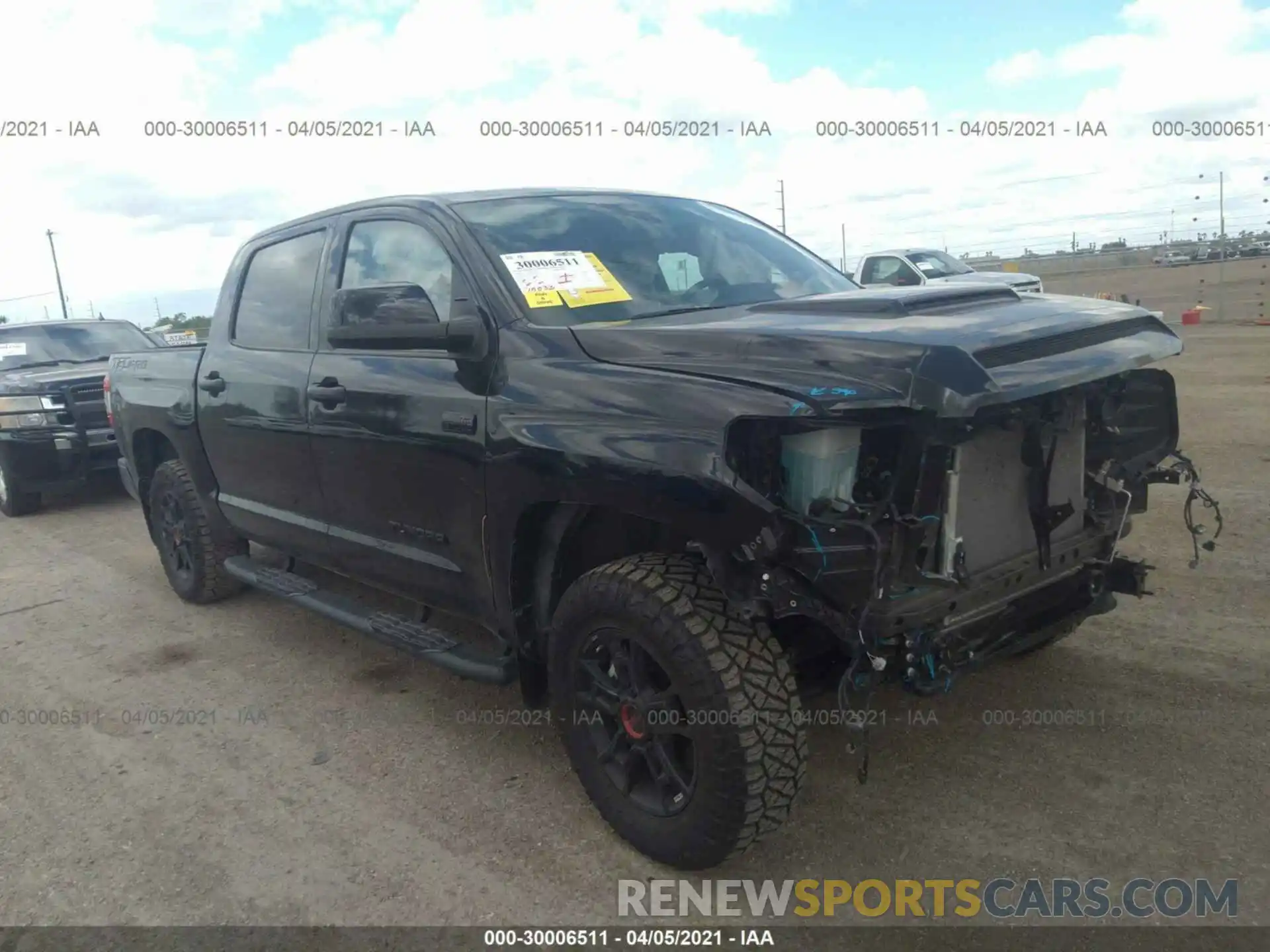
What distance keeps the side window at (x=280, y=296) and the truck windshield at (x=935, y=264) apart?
1230cm

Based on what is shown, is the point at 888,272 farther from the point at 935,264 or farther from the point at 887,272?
the point at 935,264

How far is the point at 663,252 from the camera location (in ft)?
12.1

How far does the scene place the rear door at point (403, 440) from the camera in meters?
3.33

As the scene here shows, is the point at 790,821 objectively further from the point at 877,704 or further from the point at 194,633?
the point at 194,633

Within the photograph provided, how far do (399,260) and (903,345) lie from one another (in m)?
2.10

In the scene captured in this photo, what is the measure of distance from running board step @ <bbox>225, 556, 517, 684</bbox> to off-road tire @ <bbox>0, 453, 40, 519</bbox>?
458 cm

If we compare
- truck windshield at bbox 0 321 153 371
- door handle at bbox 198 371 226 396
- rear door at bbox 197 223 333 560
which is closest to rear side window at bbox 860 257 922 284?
truck windshield at bbox 0 321 153 371

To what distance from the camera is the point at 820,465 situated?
2506 millimetres

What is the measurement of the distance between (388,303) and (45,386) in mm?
6512

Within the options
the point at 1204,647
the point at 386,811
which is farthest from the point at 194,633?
the point at 1204,647

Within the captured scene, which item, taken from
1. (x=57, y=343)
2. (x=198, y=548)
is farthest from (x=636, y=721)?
(x=57, y=343)

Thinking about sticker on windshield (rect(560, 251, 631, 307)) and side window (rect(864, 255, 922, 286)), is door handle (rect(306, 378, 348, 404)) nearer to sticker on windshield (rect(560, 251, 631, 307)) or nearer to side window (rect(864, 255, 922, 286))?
sticker on windshield (rect(560, 251, 631, 307))

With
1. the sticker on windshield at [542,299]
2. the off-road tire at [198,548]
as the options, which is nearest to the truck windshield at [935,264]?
the off-road tire at [198,548]

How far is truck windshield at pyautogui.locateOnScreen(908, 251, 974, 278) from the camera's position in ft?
50.9
